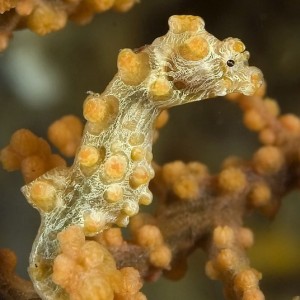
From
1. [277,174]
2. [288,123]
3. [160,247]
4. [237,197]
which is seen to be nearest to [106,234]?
[160,247]

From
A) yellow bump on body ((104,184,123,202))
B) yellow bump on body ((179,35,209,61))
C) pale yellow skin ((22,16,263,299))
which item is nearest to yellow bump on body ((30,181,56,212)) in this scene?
pale yellow skin ((22,16,263,299))

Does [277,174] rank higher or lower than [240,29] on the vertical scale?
lower

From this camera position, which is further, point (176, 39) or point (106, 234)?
point (106, 234)

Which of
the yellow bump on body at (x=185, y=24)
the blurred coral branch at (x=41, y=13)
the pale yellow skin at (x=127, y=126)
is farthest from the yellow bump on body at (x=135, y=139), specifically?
the blurred coral branch at (x=41, y=13)

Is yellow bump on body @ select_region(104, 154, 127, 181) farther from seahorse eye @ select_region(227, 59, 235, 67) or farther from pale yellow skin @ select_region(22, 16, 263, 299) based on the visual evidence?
seahorse eye @ select_region(227, 59, 235, 67)

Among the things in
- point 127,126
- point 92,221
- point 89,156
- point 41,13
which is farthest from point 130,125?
point 41,13

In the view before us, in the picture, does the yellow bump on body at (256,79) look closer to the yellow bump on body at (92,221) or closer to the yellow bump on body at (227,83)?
the yellow bump on body at (227,83)

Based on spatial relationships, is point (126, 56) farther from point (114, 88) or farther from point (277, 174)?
point (277, 174)
